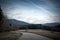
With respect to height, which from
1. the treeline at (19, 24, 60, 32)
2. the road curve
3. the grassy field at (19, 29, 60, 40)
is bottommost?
the road curve

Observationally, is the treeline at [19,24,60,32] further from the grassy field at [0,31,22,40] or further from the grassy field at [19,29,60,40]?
the grassy field at [0,31,22,40]

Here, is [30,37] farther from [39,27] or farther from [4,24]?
[4,24]

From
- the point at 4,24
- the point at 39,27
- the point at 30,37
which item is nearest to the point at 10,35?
the point at 4,24

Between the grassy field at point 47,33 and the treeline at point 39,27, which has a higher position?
the treeline at point 39,27

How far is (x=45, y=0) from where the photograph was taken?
12.6 ft

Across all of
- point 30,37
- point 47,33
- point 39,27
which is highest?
point 39,27

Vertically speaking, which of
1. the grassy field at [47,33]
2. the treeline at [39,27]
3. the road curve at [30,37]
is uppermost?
the treeline at [39,27]

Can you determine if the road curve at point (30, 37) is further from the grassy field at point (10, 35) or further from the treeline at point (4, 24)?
the treeline at point (4, 24)

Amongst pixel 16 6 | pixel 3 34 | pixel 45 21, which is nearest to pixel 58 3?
pixel 45 21

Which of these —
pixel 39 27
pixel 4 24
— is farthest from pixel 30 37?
pixel 4 24

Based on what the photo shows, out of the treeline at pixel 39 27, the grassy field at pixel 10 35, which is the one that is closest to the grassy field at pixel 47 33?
the treeline at pixel 39 27

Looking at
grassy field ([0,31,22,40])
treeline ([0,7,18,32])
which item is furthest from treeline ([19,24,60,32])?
treeline ([0,7,18,32])

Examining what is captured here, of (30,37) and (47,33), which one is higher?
(47,33)

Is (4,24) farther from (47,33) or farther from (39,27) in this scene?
(47,33)
